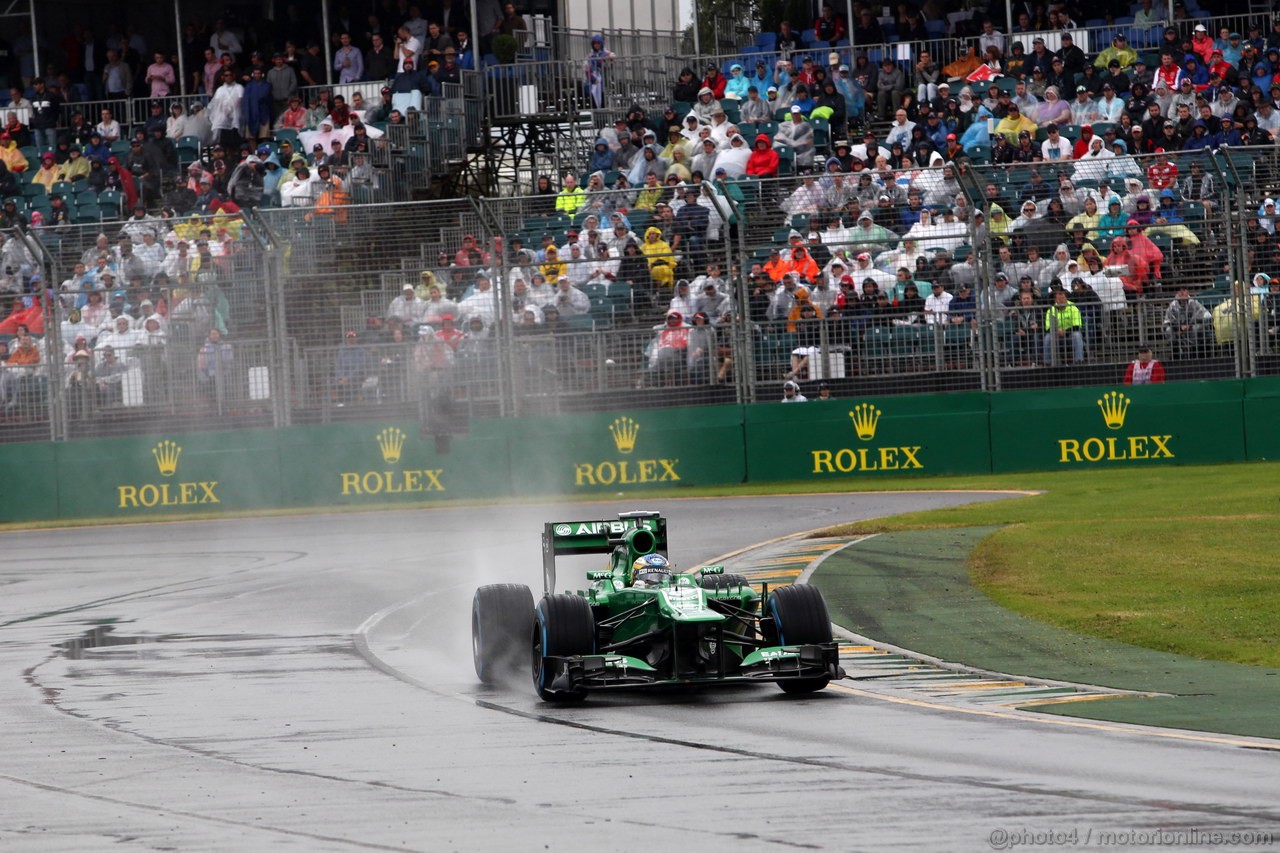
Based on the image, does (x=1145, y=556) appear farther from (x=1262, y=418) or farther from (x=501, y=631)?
(x=1262, y=418)

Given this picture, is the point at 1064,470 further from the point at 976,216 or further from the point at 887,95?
the point at 887,95

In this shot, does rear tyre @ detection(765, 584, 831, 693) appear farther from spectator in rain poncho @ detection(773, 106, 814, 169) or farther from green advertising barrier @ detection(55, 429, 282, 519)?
spectator in rain poncho @ detection(773, 106, 814, 169)

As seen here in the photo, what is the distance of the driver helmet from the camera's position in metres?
11.5

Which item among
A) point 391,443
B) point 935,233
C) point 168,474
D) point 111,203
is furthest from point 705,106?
point 168,474

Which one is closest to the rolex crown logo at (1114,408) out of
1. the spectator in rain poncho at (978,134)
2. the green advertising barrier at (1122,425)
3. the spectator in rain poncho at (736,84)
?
the green advertising barrier at (1122,425)

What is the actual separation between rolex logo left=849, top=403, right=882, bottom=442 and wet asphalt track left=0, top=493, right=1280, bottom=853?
12095 millimetres

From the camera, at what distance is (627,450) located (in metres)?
27.2

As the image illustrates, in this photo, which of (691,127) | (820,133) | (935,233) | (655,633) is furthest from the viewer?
(691,127)

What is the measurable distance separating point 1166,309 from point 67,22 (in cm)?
2648

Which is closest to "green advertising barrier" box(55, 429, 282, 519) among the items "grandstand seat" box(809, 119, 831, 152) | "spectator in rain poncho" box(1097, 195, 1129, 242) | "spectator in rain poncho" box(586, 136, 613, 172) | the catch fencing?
the catch fencing

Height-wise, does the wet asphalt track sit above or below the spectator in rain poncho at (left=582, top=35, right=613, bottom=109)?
below

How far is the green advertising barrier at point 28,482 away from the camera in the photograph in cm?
2831

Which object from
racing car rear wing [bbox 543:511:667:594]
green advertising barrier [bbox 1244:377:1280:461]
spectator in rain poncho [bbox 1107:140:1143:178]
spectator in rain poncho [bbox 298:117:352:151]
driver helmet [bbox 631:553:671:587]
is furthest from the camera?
spectator in rain poncho [bbox 298:117:352:151]

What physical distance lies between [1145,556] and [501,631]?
7216 mm
